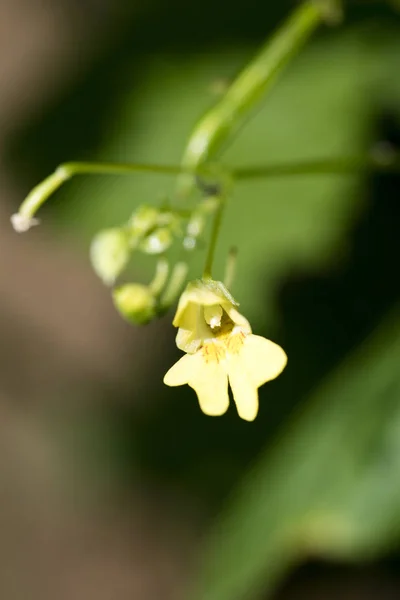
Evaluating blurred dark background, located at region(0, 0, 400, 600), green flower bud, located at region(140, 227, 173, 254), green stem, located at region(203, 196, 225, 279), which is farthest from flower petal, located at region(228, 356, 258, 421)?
blurred dark background, located at region(0, 0, 400, 600)

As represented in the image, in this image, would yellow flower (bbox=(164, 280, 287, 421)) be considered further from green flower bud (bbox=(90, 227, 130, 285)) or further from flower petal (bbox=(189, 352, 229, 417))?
green flower bud (bbox=(90, 227, 130, 285))

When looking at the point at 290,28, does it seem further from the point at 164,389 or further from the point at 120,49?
the point at 164,389

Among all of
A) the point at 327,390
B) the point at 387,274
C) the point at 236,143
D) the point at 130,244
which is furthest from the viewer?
the point at 387,274

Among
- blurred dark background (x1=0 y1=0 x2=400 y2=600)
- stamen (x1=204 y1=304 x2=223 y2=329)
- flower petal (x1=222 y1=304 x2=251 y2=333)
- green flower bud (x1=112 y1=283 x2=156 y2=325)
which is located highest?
blurred dark background (x1=0 y1=0 x2=400 y2=600)

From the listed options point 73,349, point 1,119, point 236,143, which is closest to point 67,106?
point 1,119

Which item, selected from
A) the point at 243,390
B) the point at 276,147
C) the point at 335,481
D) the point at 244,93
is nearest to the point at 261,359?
the point at 243,390

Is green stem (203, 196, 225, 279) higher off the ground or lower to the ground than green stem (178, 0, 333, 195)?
lower
